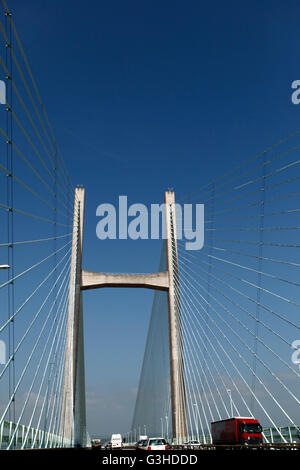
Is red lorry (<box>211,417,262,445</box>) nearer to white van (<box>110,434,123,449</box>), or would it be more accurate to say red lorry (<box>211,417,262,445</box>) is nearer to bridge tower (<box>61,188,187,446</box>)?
bridge tower (<box>61,188,187,446</box>)

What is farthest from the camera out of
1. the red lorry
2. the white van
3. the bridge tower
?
the white van

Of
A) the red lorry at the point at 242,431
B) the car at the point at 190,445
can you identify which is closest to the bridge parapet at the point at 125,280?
the red lorry at the point at 242,431

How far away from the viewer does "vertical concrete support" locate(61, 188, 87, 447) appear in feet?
78.7

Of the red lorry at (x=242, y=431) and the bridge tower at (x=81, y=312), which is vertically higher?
the bridge tower at (x=81, y=312)

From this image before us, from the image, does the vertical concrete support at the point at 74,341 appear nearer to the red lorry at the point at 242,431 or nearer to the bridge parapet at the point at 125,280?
the bridge parapet at the point at 125,280

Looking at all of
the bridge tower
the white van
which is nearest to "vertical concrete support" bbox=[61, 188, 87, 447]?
the bridge tower

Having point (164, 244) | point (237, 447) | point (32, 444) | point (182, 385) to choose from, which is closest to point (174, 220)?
point (164, 244)

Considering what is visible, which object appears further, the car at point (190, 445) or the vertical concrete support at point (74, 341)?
the car at point (190, 445)

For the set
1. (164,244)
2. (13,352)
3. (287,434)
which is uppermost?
(164,244)

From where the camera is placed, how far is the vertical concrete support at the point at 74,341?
24.0m

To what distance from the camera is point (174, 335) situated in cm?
2870
